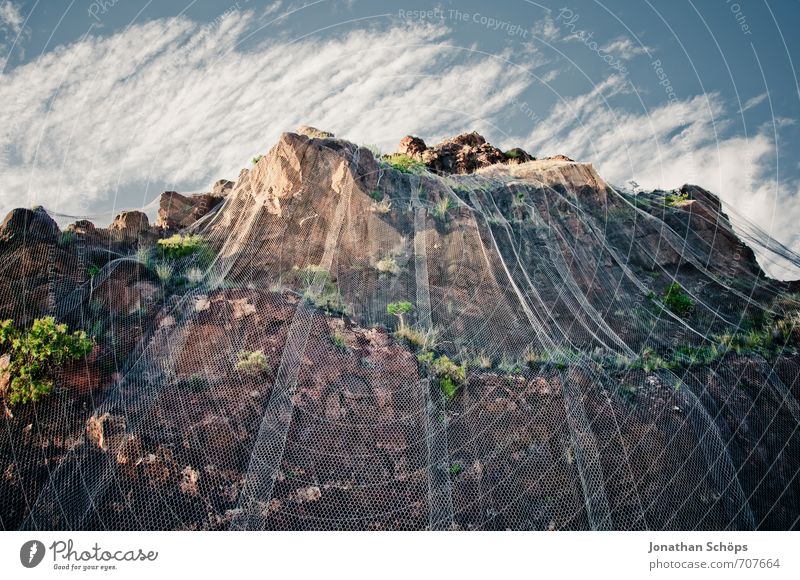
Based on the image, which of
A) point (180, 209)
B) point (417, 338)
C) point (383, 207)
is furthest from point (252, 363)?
point (180, 209)

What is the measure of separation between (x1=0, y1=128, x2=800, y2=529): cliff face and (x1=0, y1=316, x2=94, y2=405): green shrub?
193 millimetres

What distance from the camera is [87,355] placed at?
668 cm

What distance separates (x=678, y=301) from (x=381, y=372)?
8.32 m

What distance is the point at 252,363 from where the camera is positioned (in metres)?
7.14

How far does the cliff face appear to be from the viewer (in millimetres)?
5938

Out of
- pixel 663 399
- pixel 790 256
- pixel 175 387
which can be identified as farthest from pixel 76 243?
pixel 790 256

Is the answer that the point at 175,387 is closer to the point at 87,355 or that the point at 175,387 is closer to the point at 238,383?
the point at 238,383

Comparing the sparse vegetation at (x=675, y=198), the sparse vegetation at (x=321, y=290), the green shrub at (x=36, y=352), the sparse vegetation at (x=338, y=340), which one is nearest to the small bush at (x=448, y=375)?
the sparse vegetation at (x=338, y=340)

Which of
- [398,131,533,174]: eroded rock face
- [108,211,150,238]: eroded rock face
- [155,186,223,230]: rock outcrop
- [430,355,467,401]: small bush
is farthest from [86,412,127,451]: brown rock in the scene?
[398,131,533,174]: eroded rock face

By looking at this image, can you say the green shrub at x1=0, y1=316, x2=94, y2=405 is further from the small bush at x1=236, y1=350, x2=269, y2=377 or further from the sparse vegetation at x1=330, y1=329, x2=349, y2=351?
the sparse vegetation at x1=330, y1=329, x2=349, y2=351

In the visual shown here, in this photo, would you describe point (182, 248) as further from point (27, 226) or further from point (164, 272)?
point (27, 226)

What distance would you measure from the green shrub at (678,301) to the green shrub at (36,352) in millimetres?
12123

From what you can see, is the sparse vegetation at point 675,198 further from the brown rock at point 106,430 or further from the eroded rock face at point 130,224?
the brown rock at point 106,430

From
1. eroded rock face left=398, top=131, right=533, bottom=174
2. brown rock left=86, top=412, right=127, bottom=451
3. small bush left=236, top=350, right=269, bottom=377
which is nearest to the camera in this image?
brown rock left=86, top=412, right=127, bottom=451
